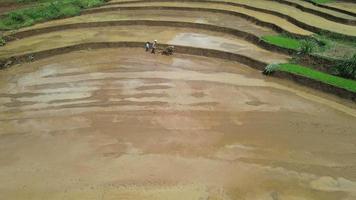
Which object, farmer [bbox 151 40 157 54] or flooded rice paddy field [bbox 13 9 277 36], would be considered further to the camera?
flooded rice paddy field [bbox 13 9 277 36]

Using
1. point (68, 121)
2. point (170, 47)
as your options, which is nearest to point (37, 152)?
point (68, 121)

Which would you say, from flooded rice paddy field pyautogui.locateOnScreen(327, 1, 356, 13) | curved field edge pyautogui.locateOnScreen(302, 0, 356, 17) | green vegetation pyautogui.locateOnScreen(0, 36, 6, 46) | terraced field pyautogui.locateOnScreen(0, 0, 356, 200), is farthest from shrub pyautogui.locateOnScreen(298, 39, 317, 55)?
green vegetation pyautogui.locateOnScreen(0, 36, 6, 46)

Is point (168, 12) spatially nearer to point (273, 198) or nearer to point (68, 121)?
point (68, 121)

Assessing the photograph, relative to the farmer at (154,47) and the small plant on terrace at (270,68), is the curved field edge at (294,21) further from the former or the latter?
the farmer at (154,47)

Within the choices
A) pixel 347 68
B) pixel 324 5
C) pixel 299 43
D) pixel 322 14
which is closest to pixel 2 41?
pixel 299 43

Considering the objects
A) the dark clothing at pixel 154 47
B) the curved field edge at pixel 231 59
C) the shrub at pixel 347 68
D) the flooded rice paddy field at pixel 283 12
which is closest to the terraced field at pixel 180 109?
the curved field edge at pixel 231 59

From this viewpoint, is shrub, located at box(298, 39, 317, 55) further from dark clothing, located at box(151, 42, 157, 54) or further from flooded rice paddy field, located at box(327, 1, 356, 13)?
dark clothing, located at box(151, 42, 157, 54)
